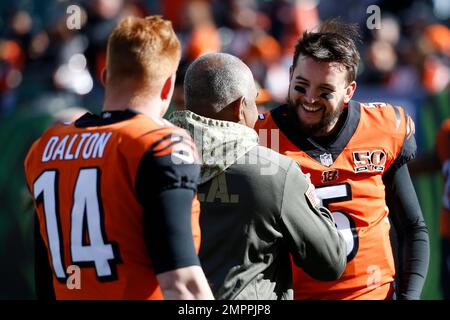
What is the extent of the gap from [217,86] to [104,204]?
2.56 ft

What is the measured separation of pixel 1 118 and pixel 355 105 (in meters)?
4.89

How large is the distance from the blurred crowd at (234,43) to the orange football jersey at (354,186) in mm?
4068

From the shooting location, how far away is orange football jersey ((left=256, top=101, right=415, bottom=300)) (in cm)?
362

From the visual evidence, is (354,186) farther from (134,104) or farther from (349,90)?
(134,104)

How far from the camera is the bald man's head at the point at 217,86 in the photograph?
2994 millimetres

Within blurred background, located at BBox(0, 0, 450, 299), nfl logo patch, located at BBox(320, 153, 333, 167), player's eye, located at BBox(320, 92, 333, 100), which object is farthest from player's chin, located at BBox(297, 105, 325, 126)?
blurred background, located at BBox(0, 0, 450, 299)

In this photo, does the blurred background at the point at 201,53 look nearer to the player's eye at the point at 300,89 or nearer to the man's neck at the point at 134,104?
the player's eye at the point at 300,89

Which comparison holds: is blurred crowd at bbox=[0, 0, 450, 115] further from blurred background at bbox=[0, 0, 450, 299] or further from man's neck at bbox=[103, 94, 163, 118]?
man's neck at bbox=[103, 94, 163, 118]

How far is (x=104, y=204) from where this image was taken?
2441mm

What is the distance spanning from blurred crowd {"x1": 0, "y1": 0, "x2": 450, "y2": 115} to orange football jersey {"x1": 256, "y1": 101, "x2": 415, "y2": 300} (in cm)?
407

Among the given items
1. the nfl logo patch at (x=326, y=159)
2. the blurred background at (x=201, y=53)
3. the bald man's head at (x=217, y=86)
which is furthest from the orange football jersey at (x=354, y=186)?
the blurred background at (x=201, y=53)

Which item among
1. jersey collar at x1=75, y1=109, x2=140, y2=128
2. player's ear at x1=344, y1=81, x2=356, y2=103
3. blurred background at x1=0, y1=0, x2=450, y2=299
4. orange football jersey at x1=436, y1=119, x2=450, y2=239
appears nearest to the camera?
jersey collar at x1=75, y1=109, x2=140, y2=128
